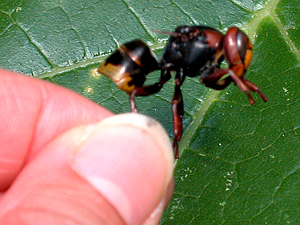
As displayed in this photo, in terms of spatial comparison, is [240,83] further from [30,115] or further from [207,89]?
[30,115]

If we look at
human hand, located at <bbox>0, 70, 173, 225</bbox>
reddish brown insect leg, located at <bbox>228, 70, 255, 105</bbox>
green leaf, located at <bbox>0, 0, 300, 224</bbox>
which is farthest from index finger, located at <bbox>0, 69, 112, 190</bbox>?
reddish brown insect leg, located at <bbox>228, 70, 255, 105</bbox>

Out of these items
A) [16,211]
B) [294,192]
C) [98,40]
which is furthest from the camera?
[98,40]

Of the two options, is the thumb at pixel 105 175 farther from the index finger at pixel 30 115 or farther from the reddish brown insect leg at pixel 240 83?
the reddish brown insect leg at pixel 240 83

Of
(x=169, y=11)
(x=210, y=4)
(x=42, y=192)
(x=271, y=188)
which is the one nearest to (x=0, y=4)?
(x=169, y=11)

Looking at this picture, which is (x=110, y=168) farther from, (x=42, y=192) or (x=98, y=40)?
(x=98, y=40)

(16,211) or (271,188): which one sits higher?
(16,211)

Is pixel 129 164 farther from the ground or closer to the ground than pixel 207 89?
farther from the ground

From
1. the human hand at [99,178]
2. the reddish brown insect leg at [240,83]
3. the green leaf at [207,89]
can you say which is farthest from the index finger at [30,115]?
the reddish brown insect leg at [240,83]

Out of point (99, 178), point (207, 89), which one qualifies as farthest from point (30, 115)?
point (207, 89)
